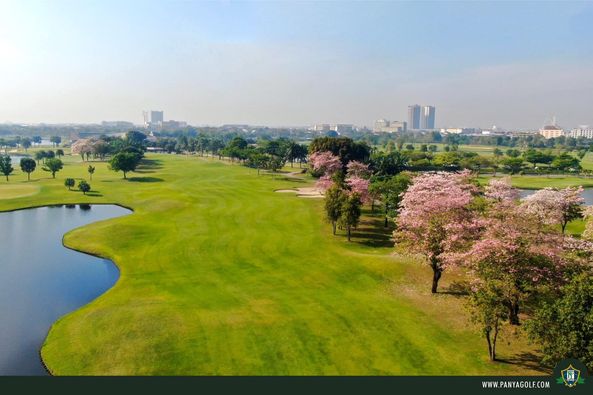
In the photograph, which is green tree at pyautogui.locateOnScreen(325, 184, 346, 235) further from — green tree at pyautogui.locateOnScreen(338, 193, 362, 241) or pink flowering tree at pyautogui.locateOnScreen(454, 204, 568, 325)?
pink flowering tree at pyautogui.locateOnScreen(454, 204, 568, 325)

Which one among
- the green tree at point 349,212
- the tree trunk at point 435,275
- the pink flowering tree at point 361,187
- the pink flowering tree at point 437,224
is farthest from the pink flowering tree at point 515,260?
the pink flowering tree at point 361,187

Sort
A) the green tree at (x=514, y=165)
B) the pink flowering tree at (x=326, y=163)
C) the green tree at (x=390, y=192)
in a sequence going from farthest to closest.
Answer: the green tree at (x=514, y=165)
the pink flowering tree at (x=326, y=163)
the green tree at (x=390, y=192)

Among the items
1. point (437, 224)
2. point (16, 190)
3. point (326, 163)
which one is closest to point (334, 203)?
point (437, 224)

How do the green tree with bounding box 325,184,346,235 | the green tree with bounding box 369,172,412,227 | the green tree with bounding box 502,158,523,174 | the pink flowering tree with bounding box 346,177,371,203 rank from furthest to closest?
1. the green tree with bounding box 502,158,523,174
2. the pink flowering tree with bounding box 346,177,371,203
3. the green tree with bounding box 369,172,412,227
4. the green tree with bounding box 325,184,346,235

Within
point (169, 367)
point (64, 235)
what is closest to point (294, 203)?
point (64, 235)

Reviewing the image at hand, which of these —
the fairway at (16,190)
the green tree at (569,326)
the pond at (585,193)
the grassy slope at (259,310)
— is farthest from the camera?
the pond at (585,193)

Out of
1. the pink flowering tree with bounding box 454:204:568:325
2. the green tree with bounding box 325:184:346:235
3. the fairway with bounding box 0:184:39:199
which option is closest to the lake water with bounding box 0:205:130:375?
the fairway with bounding box 0:184:39:199

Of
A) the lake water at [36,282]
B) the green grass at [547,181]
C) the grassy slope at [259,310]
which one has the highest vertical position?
the green grass at [547,181]

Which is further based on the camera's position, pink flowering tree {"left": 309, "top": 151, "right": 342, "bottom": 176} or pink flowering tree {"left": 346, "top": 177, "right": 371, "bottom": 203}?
pink flowering tree {"left": 309, "top": 151, "right": 342, "bottom": 176}
